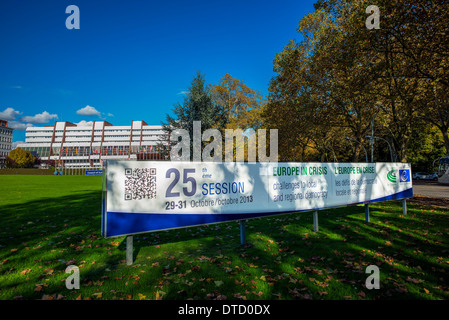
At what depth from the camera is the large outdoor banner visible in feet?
15.2

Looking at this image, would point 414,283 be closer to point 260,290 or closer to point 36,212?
point 260,290

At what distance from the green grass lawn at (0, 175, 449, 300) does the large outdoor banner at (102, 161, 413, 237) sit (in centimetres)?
77

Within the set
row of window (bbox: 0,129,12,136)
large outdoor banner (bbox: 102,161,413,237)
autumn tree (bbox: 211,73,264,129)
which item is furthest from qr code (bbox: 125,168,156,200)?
row of window (bbox: 0,129,12,136)

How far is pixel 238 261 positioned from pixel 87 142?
490 ft

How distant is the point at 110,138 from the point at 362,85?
457 ft

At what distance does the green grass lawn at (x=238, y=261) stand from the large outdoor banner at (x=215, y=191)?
768 millimetres

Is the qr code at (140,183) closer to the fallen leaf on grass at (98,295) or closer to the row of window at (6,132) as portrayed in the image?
the fallen leaf on grass at (98,295)

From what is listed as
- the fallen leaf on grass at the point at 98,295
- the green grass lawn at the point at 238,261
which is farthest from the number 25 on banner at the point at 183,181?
the fallen leaf on grass at the point at 98,295

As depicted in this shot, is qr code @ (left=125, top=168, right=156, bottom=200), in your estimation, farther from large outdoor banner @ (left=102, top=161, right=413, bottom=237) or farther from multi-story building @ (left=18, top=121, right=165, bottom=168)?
multi-story building @ (left=18, top=121, right=165, bottom=168)

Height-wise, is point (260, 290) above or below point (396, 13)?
below

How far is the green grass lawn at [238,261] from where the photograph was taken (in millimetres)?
3709

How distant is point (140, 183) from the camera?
4816 millimetres
